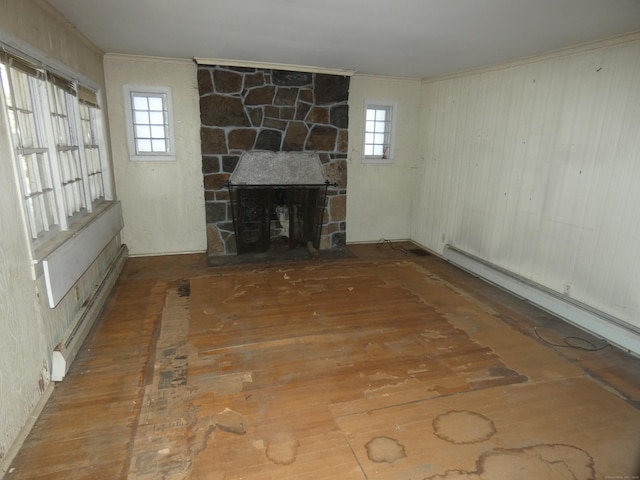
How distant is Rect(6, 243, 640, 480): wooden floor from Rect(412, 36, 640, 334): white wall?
55 centimetres

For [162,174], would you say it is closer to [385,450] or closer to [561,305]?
[385,450]

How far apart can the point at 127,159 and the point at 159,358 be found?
2.93 metres

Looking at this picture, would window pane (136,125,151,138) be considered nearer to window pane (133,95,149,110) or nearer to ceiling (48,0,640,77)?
window pane (133,95,149,110)

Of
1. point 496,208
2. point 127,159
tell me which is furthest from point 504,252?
point 127,159

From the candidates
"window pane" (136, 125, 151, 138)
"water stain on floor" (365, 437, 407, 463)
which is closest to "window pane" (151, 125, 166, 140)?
"window pane" (136, 125, 151, 138)

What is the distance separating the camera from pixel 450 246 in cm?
495

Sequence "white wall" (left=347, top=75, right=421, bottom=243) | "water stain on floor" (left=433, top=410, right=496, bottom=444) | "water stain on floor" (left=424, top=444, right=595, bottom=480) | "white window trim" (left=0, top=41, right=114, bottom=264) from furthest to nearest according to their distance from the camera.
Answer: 1. "white wall" (left=347, top=75, right=421, bottom=243)
2. "white window trim" (left=0, top=41, right=114, bottom=264)
3. "water stain on floor" (left=433, top=410, right=496, bottom=444)
4. "water stain on floor" (left=424, top=444, right=595, bottom=480)

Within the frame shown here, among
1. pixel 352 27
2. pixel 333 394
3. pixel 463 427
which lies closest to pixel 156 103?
pixel 352 27

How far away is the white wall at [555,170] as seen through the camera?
9.43 feet

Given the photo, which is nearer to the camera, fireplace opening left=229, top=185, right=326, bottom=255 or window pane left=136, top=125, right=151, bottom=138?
window pane left=136, top=125, right=151, bottom=138

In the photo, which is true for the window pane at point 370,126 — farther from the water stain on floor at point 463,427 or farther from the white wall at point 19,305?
the water stain on floor at point 463,427

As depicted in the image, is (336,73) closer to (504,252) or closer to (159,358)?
(504,252)

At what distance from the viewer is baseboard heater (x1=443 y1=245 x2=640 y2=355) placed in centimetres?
284

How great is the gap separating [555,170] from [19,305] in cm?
423
